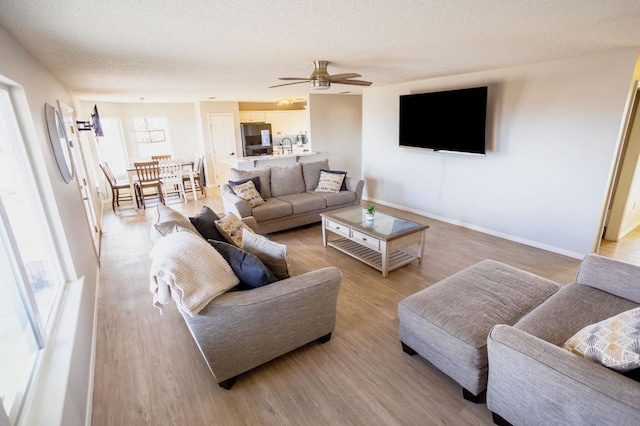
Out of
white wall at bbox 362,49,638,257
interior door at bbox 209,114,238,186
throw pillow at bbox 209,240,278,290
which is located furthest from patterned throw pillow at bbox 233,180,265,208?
interior door at bbox 209,114,238,186

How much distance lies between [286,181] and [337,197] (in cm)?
90

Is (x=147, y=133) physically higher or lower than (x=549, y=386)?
higher

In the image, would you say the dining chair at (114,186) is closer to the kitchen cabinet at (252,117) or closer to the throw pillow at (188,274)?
the kitchen cabinet at (252,117)

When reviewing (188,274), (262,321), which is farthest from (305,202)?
(188,274)

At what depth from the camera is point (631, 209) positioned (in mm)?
4191

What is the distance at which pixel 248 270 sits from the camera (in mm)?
1977

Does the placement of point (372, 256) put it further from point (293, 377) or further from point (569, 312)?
point (569, 312)

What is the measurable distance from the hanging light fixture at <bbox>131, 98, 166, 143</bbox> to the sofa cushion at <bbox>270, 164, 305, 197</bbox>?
15.2 feet

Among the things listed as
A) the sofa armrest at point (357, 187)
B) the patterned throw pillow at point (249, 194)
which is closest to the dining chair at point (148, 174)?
the patterned throw pillow at point (249, 194)

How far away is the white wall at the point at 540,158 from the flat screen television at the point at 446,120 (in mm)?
247

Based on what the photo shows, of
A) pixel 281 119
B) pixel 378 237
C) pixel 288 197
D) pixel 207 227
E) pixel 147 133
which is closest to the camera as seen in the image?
pixel 207 227

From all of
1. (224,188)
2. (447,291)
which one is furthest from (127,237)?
(447,291)

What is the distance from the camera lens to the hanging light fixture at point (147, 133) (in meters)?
7.94

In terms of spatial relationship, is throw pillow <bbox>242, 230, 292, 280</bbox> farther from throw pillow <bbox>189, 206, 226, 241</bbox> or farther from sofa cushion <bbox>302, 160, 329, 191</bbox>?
sofa cushion <bbox>302, 160, 329, 191</bbox>
